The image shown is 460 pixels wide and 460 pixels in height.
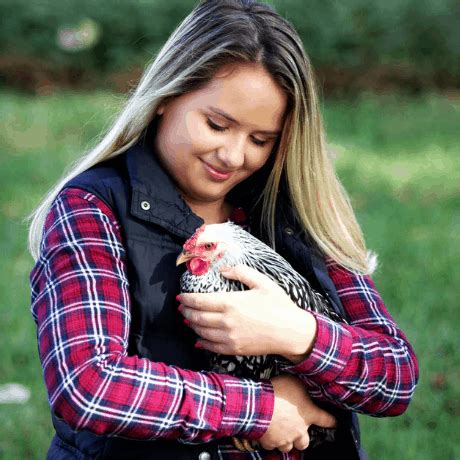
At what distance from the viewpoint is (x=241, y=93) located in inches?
86.3

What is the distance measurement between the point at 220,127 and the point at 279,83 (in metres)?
0.19

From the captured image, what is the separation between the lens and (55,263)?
2041mm

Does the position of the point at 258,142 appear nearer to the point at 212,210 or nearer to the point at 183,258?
the point at 212,210

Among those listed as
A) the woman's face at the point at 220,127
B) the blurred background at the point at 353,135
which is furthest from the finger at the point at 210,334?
the blurred background at the point at 353,135

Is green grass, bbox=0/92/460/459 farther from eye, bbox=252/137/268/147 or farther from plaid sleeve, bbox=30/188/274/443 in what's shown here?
plaid sleeve, bbox=30/188/274/443

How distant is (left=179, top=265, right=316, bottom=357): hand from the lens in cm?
205

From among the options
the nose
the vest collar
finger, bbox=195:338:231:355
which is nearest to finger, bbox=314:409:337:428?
finger, bbox=195:338:231:355

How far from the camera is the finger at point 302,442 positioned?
2.14 metres

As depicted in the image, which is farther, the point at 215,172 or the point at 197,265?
the point at 215,172

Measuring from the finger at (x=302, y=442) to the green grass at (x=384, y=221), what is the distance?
112cm

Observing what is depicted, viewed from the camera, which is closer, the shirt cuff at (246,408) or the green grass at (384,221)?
the shirt cuff at (246,408)

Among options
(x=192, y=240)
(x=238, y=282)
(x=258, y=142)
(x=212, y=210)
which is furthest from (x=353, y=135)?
(x=192, y=240)

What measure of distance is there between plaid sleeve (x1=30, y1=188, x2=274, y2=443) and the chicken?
0.31ft

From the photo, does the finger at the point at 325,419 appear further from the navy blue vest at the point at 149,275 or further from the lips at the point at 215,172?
the lips at the point at 215,172
